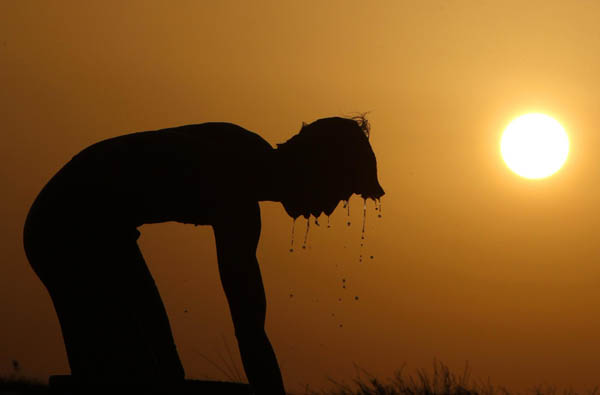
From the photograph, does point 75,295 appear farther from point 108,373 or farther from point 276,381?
point 276,381

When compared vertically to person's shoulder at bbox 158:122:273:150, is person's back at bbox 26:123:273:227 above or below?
below

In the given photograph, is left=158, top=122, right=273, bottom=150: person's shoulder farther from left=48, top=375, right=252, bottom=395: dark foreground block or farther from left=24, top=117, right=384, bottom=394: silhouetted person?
left=48, top=375, right=252, bottom=395: dark foreground block

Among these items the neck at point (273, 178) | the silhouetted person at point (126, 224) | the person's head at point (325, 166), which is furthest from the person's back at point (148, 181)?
the person's head at point (325, 166)

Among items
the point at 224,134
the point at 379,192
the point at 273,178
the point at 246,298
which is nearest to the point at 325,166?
the point at 273,178

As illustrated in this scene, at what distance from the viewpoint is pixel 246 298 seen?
647 centimetres

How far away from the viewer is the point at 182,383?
6188 millimetres

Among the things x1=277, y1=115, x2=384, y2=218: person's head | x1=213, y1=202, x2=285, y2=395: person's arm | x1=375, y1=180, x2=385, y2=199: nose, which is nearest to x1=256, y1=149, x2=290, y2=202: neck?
x1=277, y1=115, x2=384, y2=218: person's head

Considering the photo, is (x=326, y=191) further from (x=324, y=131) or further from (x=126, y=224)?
(x=126, y=224)

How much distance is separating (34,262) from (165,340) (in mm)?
1118

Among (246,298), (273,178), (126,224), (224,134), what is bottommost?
(246,298)

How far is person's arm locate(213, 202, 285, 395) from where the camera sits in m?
6.42

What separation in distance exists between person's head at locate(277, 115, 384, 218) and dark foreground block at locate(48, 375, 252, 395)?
1.65 m

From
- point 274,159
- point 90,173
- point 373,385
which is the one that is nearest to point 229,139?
point 274,159

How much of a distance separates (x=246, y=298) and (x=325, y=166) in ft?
4.26
